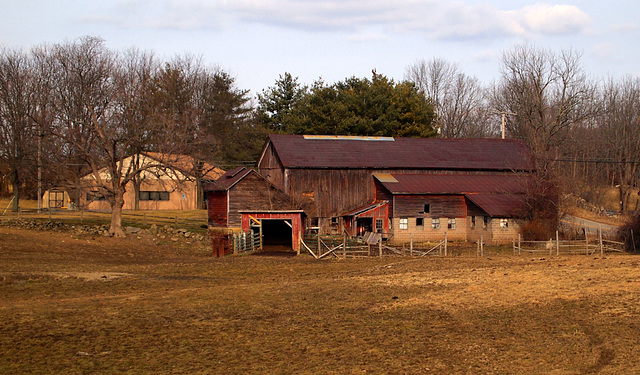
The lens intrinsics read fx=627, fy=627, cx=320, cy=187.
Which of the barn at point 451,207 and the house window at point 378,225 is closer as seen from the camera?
the barn at point 451,207

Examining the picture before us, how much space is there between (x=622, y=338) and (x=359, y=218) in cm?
3788

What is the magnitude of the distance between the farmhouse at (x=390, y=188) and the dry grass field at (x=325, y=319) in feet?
61.4

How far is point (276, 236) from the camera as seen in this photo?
170ft

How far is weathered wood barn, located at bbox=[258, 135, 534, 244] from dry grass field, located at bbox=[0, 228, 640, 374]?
20.6 m

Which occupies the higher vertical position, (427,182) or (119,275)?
(427,182)

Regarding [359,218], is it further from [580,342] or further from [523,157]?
[580,342]

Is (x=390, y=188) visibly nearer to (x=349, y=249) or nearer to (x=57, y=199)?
(x=349, y=249)

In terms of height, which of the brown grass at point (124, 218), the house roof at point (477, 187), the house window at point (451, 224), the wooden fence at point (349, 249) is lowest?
the wooden fence at point (349, 249)

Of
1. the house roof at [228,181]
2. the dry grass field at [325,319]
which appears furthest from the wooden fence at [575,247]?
the house roof at [228,181]

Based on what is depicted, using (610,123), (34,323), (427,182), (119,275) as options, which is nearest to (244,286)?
(119,275)

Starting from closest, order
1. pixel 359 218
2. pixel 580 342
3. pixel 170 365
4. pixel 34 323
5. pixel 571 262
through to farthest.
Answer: pixel 170 365 < pixel 580 342 < pixel 34 323 < pixel 571 262 < pixel 359 218

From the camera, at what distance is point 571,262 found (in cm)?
2950

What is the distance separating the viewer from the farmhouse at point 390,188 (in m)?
49.3

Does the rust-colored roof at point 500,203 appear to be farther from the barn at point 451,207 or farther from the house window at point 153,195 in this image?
the house window at point 153,195
